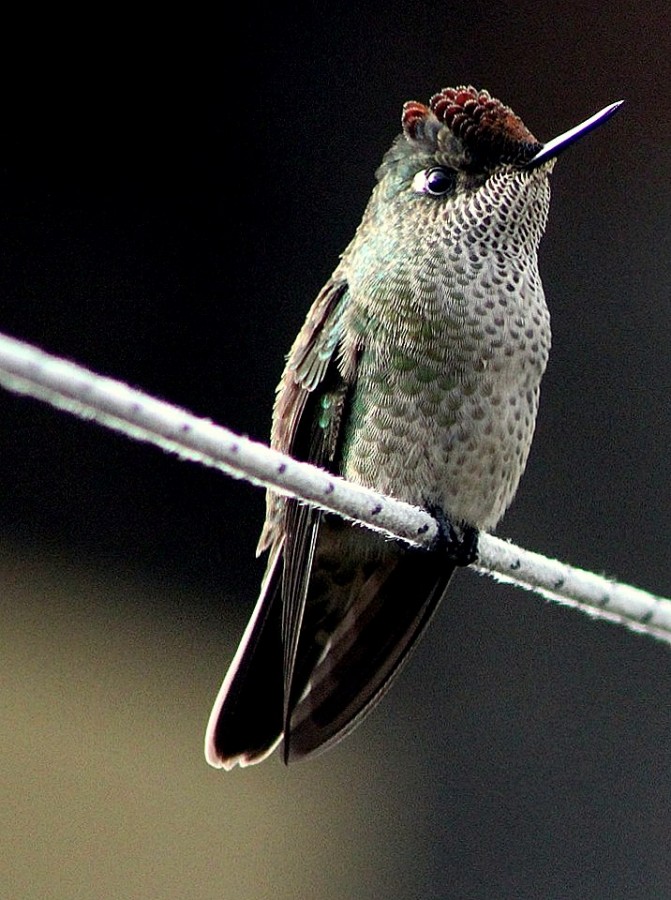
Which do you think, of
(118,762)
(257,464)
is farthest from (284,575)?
(118,762)

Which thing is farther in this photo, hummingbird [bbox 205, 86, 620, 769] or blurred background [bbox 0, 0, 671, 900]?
blurred background [bbox 0, 0, 671, 900]

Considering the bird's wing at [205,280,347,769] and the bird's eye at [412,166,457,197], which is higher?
the bird's eye at [412,166,457,197]

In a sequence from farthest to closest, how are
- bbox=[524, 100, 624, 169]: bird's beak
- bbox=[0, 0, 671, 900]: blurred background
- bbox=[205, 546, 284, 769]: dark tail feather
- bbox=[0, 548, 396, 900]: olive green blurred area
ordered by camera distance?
bbox=[0, 548, 396, 900]: olive green blurred area, bbox=[0, 0, 671, 900]: blurred background, bbox=[205, 546, 284, 769]: dark tail feather, bbox=[524, 100, 624, 169]: bird's beak

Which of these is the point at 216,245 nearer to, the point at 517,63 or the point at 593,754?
the point at 517,63

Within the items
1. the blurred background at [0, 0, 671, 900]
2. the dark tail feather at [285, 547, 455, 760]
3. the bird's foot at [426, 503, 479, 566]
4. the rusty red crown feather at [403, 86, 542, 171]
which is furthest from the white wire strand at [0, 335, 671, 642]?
the blurred background at [0, 0, 671, 900]

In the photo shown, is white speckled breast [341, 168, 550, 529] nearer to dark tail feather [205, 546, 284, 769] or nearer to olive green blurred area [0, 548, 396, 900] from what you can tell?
dark tail feather [205, 546, 284, 769]

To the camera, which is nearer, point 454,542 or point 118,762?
point 454,542

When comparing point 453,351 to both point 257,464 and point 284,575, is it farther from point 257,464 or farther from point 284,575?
point 257,464

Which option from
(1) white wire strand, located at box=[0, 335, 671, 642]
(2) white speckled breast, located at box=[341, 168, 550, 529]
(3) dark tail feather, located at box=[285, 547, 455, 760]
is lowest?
(1) white wire strand, located at box=[0, 335, 671, 642]
